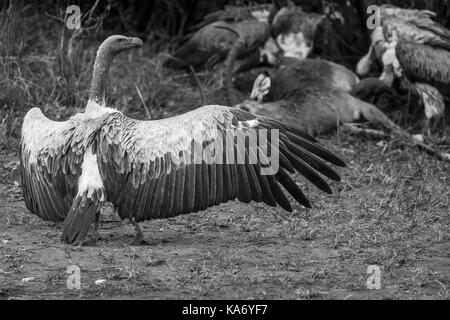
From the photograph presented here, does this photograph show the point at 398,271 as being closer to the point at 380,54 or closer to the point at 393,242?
the point at 393,242

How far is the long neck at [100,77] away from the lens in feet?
20.0

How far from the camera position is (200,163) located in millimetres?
5488

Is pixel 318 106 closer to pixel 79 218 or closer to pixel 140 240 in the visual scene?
pixel 140 240

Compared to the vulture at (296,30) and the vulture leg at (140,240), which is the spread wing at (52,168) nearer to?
the vulture leg at (140,240)

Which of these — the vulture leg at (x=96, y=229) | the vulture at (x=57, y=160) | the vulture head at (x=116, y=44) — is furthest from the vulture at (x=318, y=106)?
the vulture leg at (x=96, y=229)

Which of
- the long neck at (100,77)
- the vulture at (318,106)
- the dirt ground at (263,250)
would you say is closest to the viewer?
the dirt ground at (263,250)

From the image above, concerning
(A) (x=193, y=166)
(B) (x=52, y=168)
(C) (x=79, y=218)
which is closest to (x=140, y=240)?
(C) (x=79, y=218)

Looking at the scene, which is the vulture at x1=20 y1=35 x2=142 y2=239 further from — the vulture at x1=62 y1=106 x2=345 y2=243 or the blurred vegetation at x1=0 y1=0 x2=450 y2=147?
the blurred vegetation at x1=0 y1=0 x2=450 y2=147

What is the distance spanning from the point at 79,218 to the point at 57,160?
1.54 feet

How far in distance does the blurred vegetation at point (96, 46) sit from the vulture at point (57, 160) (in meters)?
1.66

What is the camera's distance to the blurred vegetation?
8.22 metres

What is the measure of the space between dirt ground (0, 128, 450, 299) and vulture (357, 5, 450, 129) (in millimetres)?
1476

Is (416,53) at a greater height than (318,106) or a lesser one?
greater

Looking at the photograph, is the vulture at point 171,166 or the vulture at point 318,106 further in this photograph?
the vulture at point 318,106
